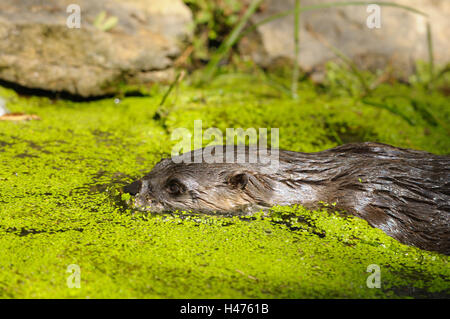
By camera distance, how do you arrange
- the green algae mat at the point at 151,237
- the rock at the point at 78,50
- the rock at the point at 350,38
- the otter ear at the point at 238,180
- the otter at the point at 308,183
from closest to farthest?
the green algae mat at the point at 151,237
the otter at the point at 308,183
the otter ear at the point at 238,180
the rock at the point at 78,50
the rock at the point at 350,38

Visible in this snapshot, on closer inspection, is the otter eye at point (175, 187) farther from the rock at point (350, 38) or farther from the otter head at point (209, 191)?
the rock at point (350, 38)

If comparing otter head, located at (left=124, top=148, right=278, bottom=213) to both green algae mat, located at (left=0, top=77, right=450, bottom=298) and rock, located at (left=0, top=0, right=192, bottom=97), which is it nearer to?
green algae mat, located at (left=0, top=77, right=450, bottom=298)

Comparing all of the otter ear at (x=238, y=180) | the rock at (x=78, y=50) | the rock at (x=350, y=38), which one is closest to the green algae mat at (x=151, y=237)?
the otter ear at (x=238, y=180)

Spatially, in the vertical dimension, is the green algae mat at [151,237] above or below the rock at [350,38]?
below

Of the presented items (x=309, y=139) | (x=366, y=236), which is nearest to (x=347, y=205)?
(x=366, y=236)

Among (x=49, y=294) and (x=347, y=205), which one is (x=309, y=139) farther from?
(x=49, y=294)
